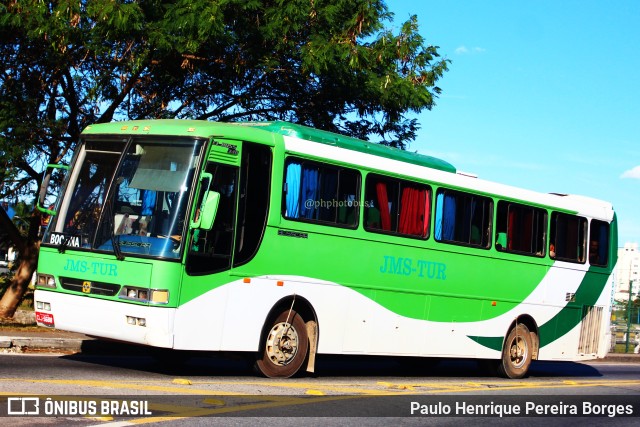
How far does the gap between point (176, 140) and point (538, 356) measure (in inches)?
369

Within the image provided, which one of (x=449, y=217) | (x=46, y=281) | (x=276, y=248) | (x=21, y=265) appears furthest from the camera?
(x=21, y=265)

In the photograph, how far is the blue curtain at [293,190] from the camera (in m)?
13.0

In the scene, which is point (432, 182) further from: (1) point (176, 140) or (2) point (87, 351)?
(2) point (87, 351)

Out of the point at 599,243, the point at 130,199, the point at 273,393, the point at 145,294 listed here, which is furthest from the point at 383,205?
the point at 599,243

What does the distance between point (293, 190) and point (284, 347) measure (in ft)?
6.88

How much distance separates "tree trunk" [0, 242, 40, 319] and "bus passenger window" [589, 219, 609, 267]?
39.1 feet

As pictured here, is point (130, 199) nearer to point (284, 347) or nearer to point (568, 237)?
point (284, 347)

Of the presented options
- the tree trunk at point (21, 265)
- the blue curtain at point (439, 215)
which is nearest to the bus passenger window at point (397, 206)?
the blue curtain at point (439, 215)

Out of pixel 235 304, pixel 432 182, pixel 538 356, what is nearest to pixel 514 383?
pixel 538 356

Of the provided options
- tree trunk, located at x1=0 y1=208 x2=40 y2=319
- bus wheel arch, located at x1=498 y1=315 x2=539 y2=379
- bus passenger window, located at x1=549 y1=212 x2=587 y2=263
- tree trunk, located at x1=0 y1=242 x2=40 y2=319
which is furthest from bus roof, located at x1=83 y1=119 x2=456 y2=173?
tree trunk, located at x1=0 y1=242 x2=40 y2=319

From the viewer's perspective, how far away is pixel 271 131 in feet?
44.1

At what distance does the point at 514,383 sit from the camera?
16.3 meters

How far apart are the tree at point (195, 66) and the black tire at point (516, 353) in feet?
18.1

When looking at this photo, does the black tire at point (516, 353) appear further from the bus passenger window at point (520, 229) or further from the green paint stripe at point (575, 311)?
the bus passenger window at point (520, 229)
